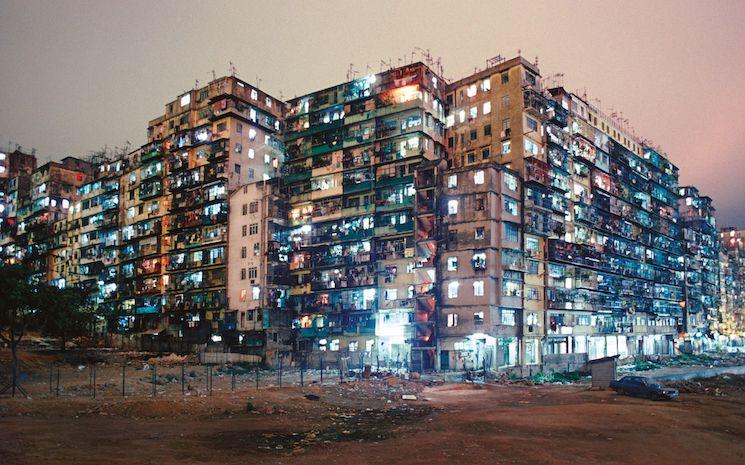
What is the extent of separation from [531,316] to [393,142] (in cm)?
3322

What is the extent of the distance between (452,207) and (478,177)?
5.48m

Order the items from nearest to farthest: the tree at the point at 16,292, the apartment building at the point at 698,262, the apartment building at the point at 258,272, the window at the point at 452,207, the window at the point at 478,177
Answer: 1. the tree at the point at 16,292
2. the window at the point at 478,177
3. the window at the point at 452,207
4. the apartment building at the point at 258,272
5. the apartment building at the point at 698,262

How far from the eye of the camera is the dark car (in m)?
47.9

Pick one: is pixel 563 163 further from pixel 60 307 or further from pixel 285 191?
pixel 60 307

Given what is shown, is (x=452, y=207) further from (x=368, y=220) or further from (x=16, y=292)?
(x=16, y=292)

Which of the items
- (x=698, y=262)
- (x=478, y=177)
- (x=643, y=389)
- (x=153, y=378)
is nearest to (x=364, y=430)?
(x=643, y=389)

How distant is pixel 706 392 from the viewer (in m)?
56.1

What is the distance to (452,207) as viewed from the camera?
8331cm

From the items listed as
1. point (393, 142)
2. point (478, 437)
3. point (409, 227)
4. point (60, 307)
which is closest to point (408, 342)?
point (409, 227)

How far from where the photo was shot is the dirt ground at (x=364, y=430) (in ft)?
84.6

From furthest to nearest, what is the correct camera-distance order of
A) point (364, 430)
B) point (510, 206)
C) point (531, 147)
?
point (531, 147)
point (510, 206)
point (364, 430)

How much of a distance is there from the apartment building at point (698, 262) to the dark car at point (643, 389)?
3837 inches

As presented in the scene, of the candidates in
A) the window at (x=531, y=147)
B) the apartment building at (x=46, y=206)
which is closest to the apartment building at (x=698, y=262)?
the window at (x=531, y=147)

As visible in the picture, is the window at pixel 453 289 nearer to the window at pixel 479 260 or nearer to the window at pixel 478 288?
the window at pixel 478 288
